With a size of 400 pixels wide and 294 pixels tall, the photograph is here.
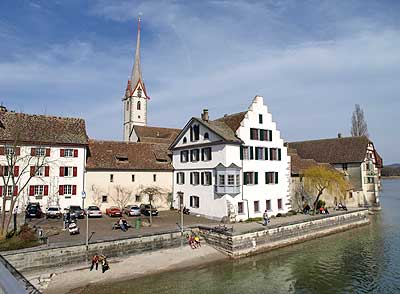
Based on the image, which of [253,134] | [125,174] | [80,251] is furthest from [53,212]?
[253,134]

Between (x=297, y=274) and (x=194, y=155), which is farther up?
(x=194, y=155)

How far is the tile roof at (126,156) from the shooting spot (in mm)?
42000

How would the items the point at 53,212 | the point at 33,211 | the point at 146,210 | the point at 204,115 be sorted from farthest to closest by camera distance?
the point at 204,115 < the point at 146,210 < the point at 53,212 < the point at 33,211

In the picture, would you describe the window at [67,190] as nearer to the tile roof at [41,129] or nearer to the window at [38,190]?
the window at [38,190]

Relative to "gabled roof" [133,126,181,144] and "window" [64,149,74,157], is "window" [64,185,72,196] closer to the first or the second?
"window" [64,149,74,157]

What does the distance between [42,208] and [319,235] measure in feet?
104

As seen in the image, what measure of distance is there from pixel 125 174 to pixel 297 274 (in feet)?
83.8

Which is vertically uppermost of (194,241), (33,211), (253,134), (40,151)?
(253,134)

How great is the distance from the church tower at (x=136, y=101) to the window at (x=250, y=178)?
5414 centimetres

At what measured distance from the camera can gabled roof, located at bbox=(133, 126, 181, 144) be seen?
217ft

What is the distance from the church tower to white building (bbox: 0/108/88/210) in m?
45.4

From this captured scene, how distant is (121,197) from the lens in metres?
41.8

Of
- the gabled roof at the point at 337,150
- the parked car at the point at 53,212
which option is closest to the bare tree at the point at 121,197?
the parked car at the point at 53,212

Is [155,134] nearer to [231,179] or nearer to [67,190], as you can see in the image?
[67,190]
